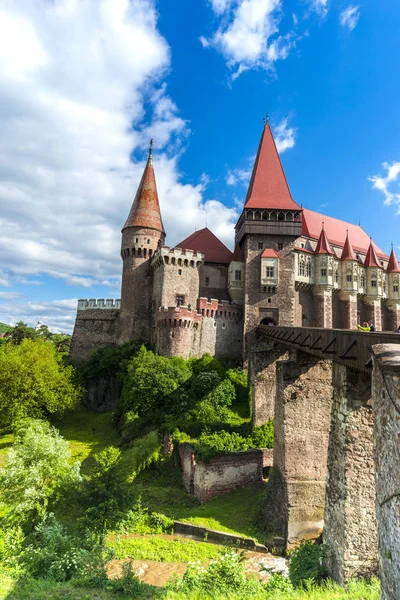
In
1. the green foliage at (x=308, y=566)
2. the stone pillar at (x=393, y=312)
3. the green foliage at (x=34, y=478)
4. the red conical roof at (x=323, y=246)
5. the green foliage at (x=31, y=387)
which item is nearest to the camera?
the green foliage at (x=308, y=566)

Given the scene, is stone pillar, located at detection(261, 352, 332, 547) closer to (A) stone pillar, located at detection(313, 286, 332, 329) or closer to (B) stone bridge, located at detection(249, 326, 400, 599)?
(B) stone bridge, located at detection(249, 326, 400, 599)

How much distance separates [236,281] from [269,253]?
3.85m

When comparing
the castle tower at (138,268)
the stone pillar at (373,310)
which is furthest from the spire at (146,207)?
the stone pillar at (373,310)

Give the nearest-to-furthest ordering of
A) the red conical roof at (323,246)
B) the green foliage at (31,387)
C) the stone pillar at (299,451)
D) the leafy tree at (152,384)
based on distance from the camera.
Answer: the stone pillar at (299,451) → the leafy tree at (152,384) → the green foliage at (31,387) → the red conical roof at (323,246)

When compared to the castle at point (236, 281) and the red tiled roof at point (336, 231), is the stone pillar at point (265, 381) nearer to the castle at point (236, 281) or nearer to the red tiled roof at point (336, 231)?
the castle at point (236, 281)

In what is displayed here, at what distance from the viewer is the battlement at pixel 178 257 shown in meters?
31.6

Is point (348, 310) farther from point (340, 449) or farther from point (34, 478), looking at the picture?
point (34, 478)

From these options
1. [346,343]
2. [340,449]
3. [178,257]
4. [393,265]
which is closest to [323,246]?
[393,265]

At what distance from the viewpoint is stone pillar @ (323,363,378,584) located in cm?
928

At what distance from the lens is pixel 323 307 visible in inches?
1435

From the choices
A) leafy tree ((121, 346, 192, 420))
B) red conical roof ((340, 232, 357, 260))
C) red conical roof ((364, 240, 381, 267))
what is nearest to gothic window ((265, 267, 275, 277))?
leafy tree ((121, 346, 192, 420))

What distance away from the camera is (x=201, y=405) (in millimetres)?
23641

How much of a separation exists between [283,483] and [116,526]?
6508mm

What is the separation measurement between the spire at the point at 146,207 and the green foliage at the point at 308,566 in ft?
95.9
